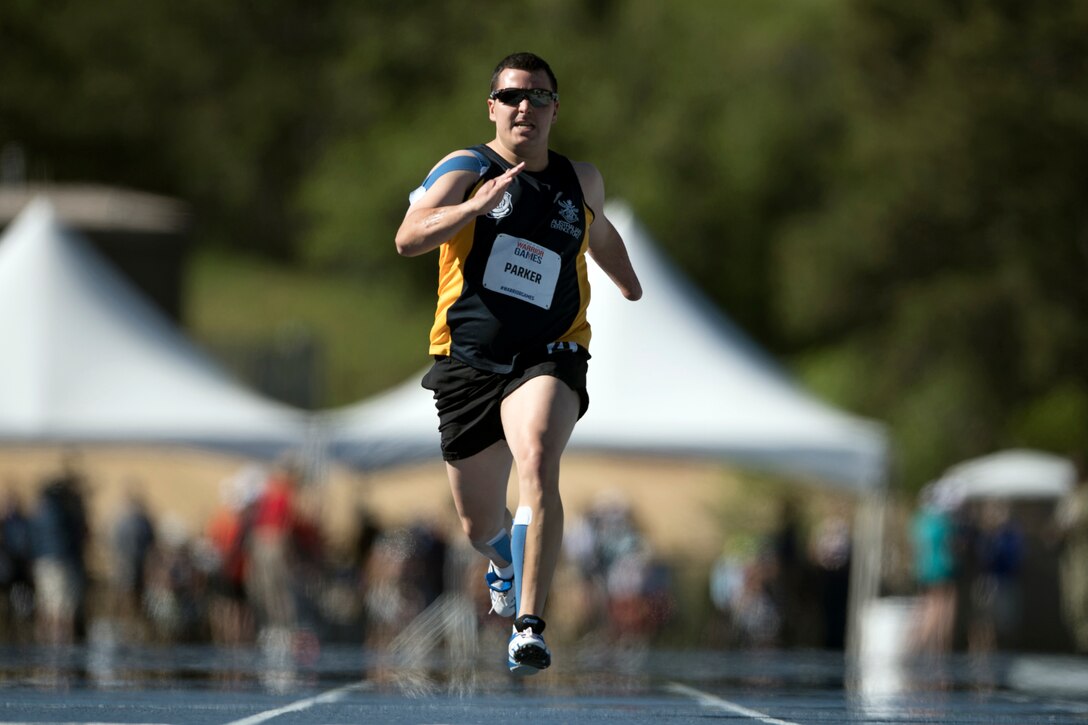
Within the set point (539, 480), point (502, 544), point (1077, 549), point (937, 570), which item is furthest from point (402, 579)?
point (539, 480)

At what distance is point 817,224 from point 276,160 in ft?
111

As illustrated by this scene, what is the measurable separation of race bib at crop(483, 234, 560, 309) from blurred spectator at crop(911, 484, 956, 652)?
42.2 feet

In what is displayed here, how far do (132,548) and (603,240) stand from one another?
14.0m

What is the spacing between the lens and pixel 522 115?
7.18 meters

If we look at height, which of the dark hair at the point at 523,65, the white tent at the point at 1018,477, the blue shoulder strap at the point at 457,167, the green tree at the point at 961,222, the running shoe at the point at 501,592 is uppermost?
the green tree at the point at 961,222

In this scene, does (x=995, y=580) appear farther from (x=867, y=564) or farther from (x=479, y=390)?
(x=479, y=390)

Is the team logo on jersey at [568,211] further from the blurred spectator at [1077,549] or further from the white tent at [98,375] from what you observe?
the blurred spectator at [1077,549]

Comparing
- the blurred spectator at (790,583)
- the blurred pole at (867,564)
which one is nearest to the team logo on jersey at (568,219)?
the blurred pole at (867,564)

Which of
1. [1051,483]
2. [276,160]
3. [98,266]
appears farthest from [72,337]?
[276,160]

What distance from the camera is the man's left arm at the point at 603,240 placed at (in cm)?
750

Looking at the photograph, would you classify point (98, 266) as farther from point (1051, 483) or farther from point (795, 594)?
point (1051, 483)

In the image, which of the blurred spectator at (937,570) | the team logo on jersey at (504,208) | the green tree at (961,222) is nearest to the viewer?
the team logo on jersey at (504,208)

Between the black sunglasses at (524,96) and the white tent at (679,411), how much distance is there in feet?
35.3

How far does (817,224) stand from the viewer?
151 feet
